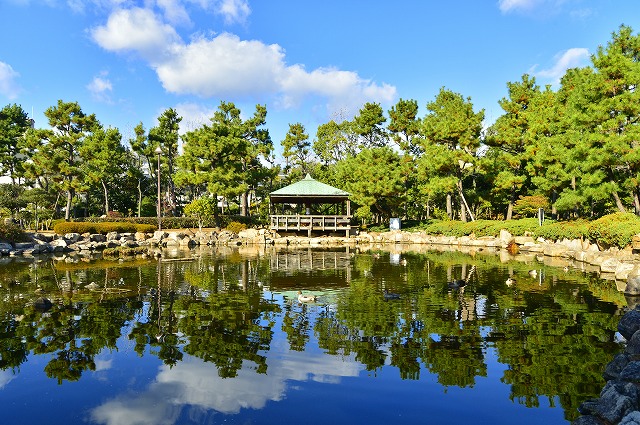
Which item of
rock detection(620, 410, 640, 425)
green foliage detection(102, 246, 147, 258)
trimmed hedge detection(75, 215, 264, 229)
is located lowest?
rock detection(620, 410, 640, 425)

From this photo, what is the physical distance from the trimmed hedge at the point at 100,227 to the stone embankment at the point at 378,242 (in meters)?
0.95

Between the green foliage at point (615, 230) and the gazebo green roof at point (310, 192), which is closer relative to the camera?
the green foliage at point (615, 230)

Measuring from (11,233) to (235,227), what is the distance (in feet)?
49.8

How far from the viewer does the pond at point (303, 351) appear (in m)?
5.89

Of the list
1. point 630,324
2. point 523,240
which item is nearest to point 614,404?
point 630,324

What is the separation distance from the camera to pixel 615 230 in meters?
18.6

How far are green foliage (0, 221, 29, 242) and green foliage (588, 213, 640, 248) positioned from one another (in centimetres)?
3093

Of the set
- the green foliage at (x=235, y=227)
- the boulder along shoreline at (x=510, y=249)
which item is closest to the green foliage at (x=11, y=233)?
the boulder along shoreline at (x=510, y=249)

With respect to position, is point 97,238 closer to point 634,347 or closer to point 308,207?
point 308,207

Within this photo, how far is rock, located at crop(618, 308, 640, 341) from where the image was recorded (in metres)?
7.74

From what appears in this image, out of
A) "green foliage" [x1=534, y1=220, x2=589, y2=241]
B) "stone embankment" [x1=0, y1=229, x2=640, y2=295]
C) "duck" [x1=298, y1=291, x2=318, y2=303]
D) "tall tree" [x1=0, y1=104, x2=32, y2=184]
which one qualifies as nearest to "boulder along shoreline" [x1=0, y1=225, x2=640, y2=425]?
"stone embankment" [x1=0, y1=229, x2=640, y2=295]

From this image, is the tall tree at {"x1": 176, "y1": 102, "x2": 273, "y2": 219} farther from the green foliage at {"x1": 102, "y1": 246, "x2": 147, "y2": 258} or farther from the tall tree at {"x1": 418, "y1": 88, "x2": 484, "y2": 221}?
the tall tree at {"x1": 418, "y1": 88, "x2": 484, "y2": 221}

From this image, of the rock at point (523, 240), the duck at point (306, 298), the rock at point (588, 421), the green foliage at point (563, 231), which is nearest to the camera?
the rock at point (588, 421)

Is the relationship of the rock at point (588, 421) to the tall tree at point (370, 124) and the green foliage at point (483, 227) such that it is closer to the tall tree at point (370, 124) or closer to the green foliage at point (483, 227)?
the green foliage at point (483, 227)
